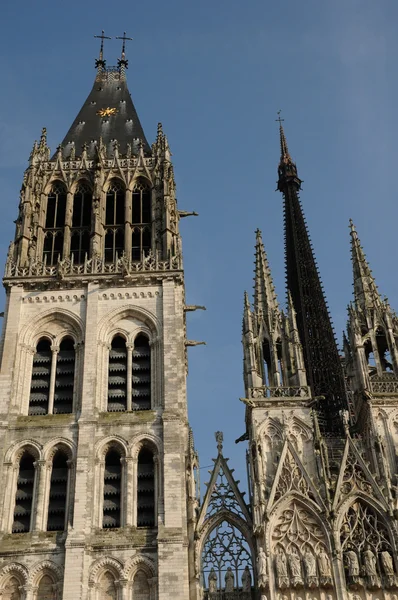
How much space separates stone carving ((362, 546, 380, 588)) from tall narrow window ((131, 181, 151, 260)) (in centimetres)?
1494

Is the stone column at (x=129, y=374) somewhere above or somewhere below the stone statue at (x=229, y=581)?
above

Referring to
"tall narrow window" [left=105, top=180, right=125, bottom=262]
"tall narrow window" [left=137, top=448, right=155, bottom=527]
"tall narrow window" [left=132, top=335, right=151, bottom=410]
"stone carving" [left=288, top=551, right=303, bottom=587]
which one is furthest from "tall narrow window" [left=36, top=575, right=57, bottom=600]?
"tall narrow window" [left=105, top=180, right=125, bottom=262]

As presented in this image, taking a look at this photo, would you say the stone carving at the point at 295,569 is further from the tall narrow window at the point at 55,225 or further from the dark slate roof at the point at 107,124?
the dark slate roof at the point at 107,124

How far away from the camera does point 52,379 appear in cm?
3306

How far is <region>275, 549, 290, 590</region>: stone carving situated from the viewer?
27562 mm

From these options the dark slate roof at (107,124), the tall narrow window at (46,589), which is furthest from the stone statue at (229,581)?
the dark slate roof at (107,124)

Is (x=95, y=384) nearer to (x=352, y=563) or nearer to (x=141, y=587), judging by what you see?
(x=141, y=587)

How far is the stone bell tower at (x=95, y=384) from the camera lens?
2830 cm

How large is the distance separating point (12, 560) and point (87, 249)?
13787 millimetres

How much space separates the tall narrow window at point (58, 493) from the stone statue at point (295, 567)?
7.31 meters

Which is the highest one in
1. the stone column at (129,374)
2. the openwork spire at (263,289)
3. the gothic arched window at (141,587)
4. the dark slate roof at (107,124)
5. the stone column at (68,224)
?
the dark slate roof at (107,124)

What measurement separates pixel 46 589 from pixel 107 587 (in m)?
1.86

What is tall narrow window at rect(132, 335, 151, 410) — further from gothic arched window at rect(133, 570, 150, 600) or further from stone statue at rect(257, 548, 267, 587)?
stone statue at rect(257, 548, 267, 587)

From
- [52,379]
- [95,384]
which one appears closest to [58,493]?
[95,384]
